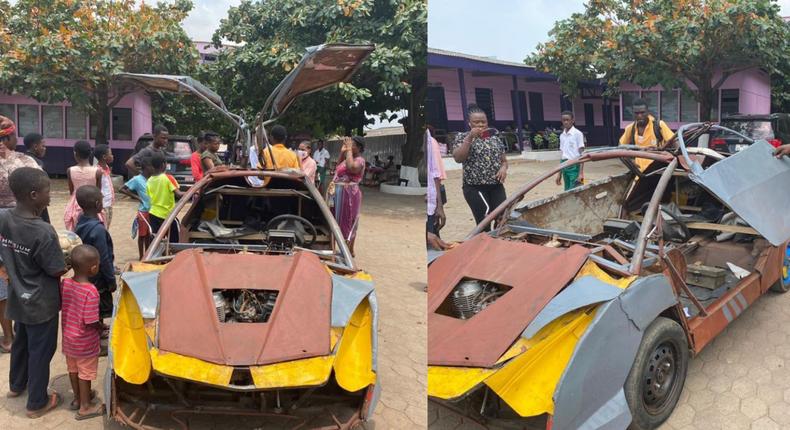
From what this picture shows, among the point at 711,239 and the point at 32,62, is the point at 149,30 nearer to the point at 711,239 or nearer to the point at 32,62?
the point at 32,62

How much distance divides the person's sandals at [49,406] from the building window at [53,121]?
45.5 ft

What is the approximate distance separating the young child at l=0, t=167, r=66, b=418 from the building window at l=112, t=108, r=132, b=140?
1297 centimetres

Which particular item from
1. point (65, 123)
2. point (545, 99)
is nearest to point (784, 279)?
point (65, 123)

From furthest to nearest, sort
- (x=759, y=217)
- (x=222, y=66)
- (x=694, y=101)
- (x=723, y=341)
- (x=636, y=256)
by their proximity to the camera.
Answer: (x=694, y=101) < (x=222, y=66) < (x=723, y=341) < (x=759, y=217) < (x=636, y=256)

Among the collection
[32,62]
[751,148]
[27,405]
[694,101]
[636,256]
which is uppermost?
[32,62]

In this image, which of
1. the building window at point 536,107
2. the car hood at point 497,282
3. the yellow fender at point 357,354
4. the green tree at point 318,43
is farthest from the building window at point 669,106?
the yellow fender at point 357,354

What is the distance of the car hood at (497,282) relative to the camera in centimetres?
235

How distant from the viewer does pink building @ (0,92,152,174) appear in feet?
48.9

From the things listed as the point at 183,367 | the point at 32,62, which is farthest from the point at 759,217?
the point at 32,62

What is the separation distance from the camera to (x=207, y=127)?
1655cm

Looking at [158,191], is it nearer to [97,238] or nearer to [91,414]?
[97,238]

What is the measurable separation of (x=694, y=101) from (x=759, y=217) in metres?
11.4

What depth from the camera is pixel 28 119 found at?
1501 cm

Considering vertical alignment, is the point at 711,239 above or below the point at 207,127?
below
